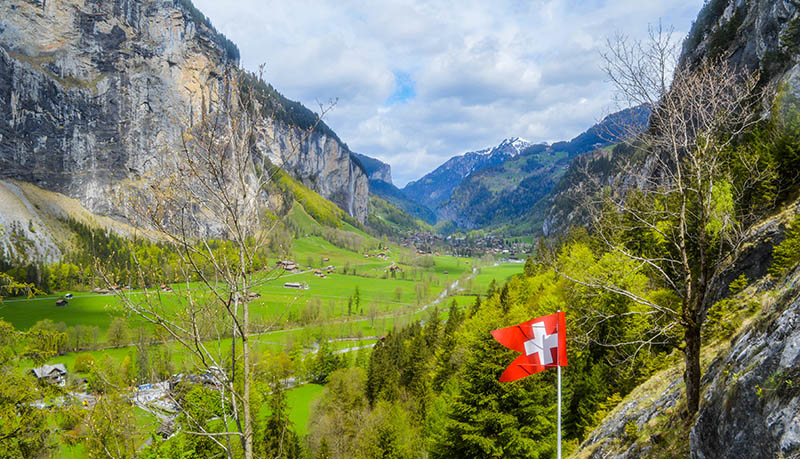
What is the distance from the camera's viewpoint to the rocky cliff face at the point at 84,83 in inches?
5231

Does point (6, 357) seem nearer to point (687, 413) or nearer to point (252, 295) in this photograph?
point (252, 295)

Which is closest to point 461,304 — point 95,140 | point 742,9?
point 742,9

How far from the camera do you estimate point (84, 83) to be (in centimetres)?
14600

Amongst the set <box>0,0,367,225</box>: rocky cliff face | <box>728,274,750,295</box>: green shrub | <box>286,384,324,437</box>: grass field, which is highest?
<box>0,0,367,225</box>: rocky cliff face

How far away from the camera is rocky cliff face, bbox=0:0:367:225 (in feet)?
436

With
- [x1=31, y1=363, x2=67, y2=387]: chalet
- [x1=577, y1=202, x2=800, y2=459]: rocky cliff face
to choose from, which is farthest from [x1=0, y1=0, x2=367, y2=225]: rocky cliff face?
[x1=577, y1=202, x2=800, y2=459]: rocky cliff face

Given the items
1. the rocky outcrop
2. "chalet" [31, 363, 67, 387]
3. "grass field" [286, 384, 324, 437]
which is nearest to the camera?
the rocky outcrop

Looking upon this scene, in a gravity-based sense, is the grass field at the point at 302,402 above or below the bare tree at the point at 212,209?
below

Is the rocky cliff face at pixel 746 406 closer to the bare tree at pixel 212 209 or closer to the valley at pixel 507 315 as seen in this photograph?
the valley at pixel 507 315

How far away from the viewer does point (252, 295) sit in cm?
571

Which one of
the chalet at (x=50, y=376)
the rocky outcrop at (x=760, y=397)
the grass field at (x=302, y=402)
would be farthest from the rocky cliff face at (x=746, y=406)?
the grass field at (x=302, y=402)

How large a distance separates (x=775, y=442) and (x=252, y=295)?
7549 mm

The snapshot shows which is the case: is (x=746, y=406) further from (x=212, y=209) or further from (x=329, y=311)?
(x=329, y=311)

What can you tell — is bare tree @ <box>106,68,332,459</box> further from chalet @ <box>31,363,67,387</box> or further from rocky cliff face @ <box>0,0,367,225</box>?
rocky cliff face @ <box>0,0,367,225</box>
